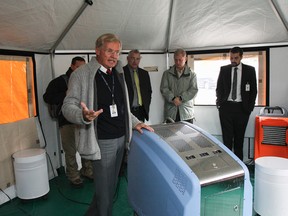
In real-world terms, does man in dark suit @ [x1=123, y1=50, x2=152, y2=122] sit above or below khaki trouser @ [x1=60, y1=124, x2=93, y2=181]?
above

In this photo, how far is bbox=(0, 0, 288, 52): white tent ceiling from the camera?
2492 millimetres

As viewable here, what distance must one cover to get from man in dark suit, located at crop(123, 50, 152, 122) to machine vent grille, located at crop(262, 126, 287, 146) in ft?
4.79

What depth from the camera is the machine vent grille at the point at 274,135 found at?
3.02 metres

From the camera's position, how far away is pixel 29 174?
2.67m

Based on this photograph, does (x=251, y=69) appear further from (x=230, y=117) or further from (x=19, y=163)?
(x=19, y=163)

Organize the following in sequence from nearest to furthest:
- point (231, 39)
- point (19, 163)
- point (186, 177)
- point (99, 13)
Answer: point (186, 177) → point (19, 163) → point (99, 13) → point (231, 39)

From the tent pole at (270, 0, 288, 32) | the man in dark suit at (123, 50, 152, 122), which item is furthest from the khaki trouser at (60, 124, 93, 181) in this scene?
the tent pole at (270, 0, 288, 32)

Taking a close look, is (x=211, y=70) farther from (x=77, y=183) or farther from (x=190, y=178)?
(x=190, y=178)

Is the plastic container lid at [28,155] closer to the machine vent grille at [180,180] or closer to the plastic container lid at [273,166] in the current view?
the machine vent grille at [180,180]

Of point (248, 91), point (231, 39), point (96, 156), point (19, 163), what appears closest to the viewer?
point (96, 156)

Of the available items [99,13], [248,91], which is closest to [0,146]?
[99,13]

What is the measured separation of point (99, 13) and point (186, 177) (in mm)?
2174

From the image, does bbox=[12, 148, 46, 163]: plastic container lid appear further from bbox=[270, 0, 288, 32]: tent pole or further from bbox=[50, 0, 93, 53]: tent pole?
bbox=[270, 0, 288, 32]: tent pole

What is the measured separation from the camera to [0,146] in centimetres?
265
